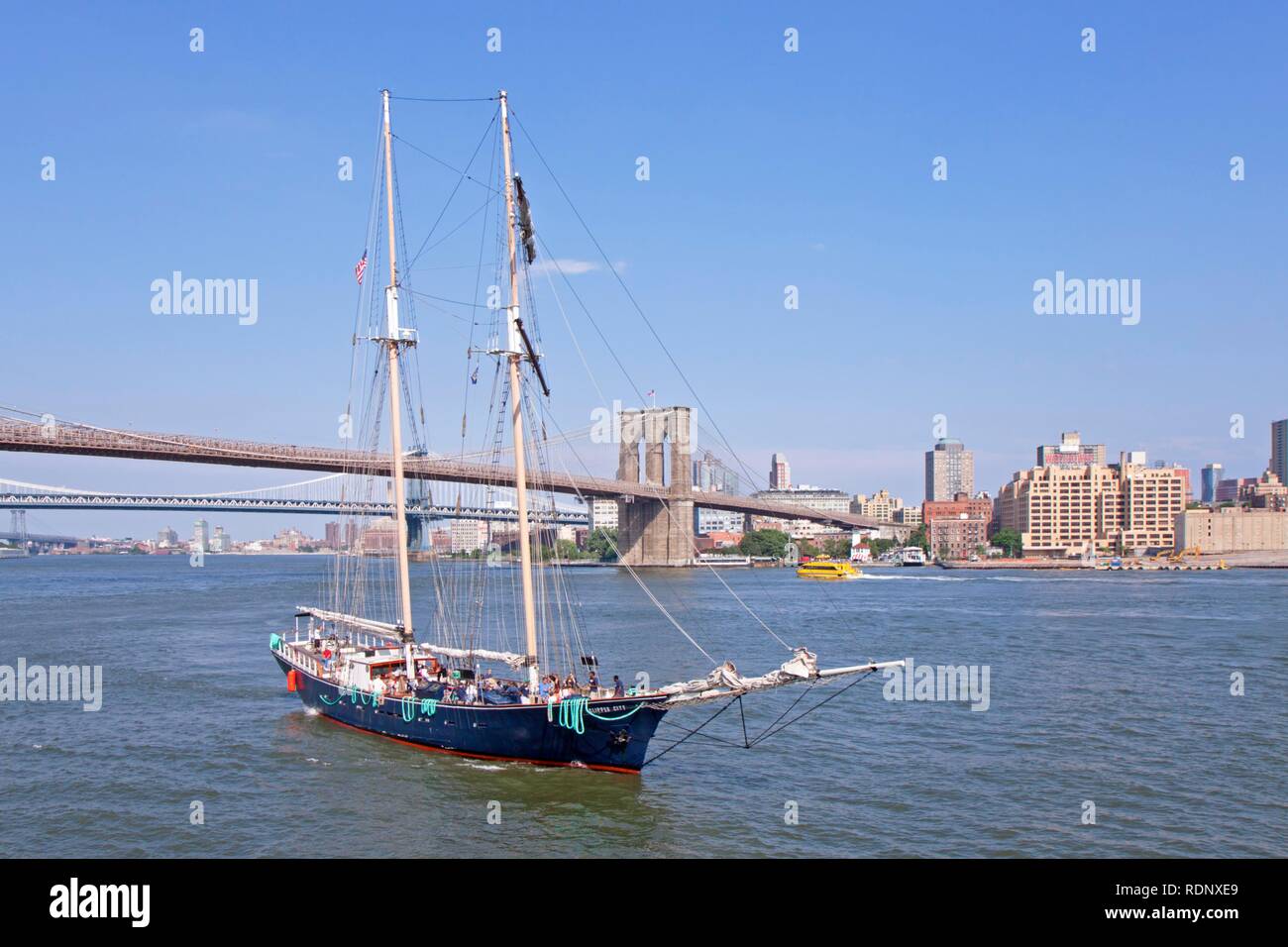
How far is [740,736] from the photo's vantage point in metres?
23.9

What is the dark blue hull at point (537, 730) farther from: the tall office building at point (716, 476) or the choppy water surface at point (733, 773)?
the tall office building at point (716, 476)

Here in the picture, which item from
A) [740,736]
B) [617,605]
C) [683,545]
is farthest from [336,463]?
[740,736]

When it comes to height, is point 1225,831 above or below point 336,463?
below

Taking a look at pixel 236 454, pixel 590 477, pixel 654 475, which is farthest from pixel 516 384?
pixel 654 475

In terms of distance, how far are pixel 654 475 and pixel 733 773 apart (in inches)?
3733

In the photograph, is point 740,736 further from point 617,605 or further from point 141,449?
point 141,449

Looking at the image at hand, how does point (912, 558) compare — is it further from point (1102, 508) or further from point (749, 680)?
point (749, 680)

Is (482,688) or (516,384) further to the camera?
(516,384)

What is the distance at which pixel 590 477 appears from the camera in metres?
99.3

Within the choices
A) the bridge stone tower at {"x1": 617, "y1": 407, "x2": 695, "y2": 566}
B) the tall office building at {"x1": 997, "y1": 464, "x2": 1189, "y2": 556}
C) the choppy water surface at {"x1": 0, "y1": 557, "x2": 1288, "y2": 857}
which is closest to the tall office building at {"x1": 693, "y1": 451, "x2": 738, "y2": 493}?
the bridge stone tower at {"x1": 617, "y1": 407, "x2": 695, "y2": 566}

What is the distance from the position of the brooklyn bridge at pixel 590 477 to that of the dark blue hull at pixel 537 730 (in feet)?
135

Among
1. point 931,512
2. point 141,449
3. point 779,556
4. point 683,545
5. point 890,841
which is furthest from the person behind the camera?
point 931,512

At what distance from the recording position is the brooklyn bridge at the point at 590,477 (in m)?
67.1

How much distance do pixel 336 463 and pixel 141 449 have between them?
13.7 m
